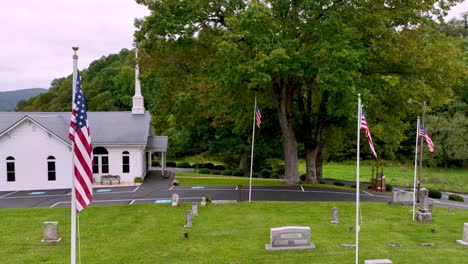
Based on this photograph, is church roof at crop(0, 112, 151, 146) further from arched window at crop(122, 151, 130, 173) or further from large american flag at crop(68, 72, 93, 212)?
large american flag at crop(68, 72, 93, 212)

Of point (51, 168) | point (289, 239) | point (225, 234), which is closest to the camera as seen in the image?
point (289, 239)

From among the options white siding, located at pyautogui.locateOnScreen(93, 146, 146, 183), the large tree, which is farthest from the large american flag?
white siding, located at pyautogui.locateOnScreen(93, 146, 146, 183)

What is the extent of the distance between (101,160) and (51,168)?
3996 mm

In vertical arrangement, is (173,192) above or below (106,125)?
below

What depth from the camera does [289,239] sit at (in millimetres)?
15320

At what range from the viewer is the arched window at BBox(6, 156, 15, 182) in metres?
31.2

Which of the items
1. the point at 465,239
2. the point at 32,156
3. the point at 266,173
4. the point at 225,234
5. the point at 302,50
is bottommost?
the point at 266,173

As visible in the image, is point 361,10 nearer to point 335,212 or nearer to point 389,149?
point 335,212

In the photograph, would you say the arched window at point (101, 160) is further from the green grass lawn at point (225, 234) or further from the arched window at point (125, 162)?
the green grass lawn at point (225, 234)

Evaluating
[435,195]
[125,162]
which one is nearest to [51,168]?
[125,162]

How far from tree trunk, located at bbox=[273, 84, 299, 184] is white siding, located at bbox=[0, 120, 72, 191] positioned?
17.1m

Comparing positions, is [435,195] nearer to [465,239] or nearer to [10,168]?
[465,239]

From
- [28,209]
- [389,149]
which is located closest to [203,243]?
[28,209]

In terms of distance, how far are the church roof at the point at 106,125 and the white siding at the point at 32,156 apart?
2.71 feet
